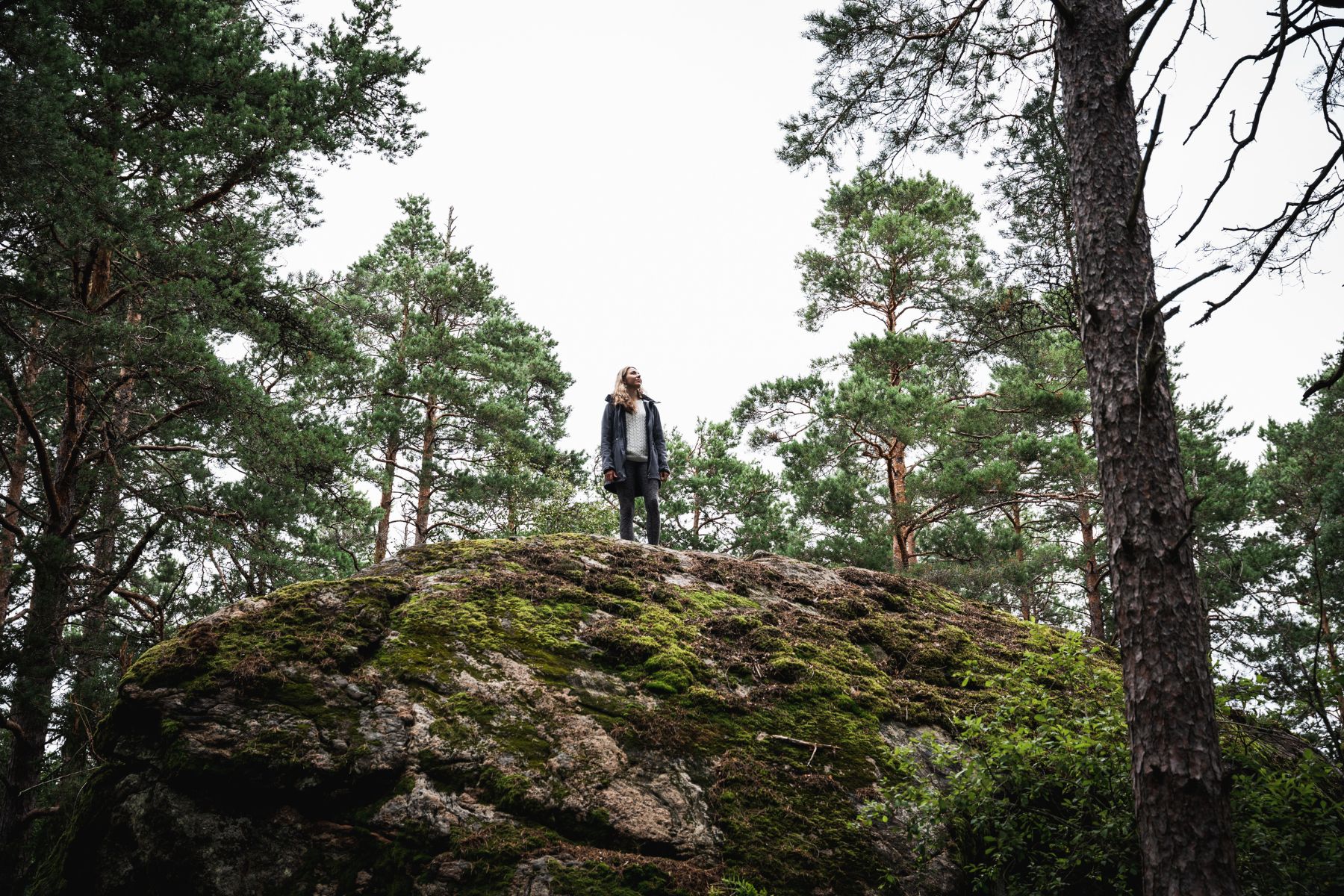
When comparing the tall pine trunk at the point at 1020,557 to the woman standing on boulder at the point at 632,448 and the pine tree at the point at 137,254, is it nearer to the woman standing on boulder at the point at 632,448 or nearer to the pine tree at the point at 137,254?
the woman standing on boulder at the point at 632,448

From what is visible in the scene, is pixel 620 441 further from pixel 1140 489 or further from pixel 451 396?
pixel 451 396

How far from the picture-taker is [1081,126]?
3.59 metres

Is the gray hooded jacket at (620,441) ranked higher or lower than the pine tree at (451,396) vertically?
lower

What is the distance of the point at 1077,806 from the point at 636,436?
4.60 m

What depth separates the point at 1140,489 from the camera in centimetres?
309

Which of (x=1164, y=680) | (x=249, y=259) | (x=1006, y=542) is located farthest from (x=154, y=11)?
(x=1006, y=542)

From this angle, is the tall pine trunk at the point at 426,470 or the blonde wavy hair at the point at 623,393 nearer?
the blonde wavy hair at the point at 623,393

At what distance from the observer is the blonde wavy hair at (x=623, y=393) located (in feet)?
22.9

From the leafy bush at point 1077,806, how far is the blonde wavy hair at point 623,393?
161 inches

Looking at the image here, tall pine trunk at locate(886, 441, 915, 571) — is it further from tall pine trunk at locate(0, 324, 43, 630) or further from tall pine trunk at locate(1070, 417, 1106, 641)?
tall pine trunk at locate(0, 324, 43, 630)

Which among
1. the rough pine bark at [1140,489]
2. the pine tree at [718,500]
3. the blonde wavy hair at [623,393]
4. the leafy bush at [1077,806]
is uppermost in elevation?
the pine tree at [718,500]

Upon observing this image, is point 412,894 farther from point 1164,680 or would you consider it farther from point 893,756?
point 1164,680

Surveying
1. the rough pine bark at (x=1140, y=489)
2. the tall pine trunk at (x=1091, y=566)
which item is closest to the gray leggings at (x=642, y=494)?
the rough pine bark at (x=1140, y=489)

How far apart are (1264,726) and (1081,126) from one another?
2765mm
